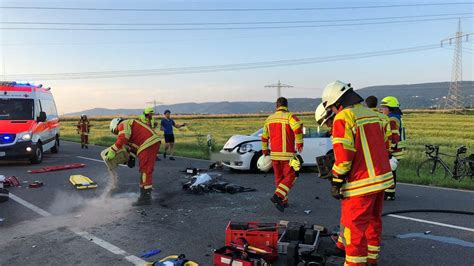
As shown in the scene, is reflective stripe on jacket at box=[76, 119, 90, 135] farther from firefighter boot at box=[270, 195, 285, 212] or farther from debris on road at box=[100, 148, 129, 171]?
firefighter boot at box=[270, 195, 285, 212]

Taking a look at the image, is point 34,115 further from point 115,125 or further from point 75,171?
point 115,125

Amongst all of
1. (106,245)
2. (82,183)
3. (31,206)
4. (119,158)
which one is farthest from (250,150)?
(106,245)

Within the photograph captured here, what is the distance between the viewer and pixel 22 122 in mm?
13586

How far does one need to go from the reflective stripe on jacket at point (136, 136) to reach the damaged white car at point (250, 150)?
384 cm

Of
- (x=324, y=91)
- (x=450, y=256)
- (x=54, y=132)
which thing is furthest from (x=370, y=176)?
(x=54, y=132)

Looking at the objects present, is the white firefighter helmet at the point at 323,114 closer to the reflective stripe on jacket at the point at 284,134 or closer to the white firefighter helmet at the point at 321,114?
the white firefighter helmet at the point at 321,114

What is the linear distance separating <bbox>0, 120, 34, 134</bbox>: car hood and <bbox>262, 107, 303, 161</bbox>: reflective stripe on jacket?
31.3 ft

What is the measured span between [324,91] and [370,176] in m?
0.98

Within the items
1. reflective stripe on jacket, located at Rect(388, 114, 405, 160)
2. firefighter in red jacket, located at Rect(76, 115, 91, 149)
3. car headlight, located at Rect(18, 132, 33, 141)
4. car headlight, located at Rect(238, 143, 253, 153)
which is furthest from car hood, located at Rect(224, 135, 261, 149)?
firefighter in red jacket, located at Rect(76, 115, 91, 149)

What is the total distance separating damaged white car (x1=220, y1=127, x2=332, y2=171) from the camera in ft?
38.3

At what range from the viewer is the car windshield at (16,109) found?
13.6 m

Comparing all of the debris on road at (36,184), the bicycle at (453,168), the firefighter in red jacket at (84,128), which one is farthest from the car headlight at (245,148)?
the firefighter in red jacket at (84,128)

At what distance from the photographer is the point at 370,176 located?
12.6 ft

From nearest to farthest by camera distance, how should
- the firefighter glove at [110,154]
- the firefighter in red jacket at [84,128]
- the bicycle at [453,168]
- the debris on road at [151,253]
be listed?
the debris on road at [151,253] < the firefighter glove at [110,154] < the bicycle at [453,168] < the firefighter in red jacket at [84,128]
